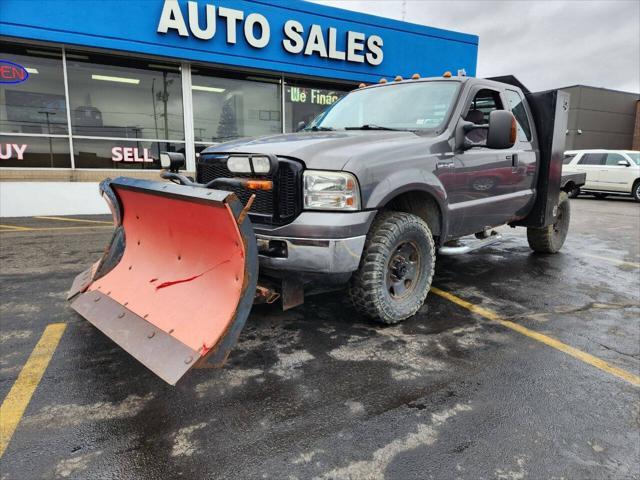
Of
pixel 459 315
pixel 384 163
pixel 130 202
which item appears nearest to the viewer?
pixel 384 163

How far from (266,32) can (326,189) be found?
388 inches

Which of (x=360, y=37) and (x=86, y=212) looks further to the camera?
(x=360, y=37)

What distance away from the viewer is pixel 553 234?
6355mm

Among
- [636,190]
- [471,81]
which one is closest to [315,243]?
[471,81]

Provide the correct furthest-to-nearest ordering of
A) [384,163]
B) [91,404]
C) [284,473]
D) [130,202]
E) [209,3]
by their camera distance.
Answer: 1. [209,3]
2. [130,202]
3. [384,163]
4. [91,404]
5. [284,473]

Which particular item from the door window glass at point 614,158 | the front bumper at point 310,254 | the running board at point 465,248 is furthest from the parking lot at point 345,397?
the door window glass at point 614,158

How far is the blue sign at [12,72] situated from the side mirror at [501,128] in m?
10.8

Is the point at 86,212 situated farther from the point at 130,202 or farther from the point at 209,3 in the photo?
the point at 130,202

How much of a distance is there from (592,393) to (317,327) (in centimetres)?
198

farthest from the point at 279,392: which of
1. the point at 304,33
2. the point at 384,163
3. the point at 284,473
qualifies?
the point at 304,33

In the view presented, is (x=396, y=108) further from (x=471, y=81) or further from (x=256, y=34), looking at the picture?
(x=256, y=34)

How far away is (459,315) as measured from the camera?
3938 mm

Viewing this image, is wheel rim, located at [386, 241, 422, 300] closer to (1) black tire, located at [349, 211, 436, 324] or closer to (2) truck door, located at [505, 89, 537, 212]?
(1) black tire, located at [349, 211, 436, 324]

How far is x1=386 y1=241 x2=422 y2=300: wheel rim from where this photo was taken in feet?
11.7
